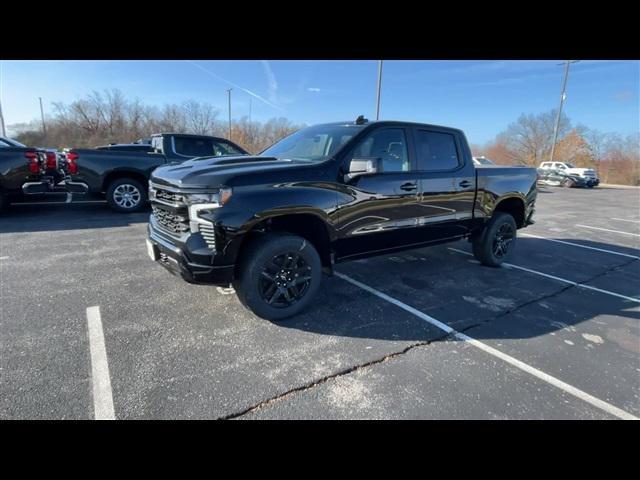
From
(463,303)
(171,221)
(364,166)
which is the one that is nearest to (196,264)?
(171,221)

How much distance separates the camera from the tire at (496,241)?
16.9ft

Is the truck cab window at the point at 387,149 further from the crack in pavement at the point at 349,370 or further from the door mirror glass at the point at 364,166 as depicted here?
the crack in pavement at the point at 349,370

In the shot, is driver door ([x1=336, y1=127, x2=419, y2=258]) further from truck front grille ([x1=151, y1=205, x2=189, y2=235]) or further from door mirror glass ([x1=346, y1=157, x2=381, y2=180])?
truck front grille ([x1=151, y1=205, x2=189, y2=235])

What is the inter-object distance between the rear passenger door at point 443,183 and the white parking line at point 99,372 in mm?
3552

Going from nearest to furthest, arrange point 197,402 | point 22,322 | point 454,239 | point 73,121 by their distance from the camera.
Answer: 1. point 197,402
2. point 22,322
3. point 454,239
4. point 73,121

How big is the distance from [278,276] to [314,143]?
1702 millimetres

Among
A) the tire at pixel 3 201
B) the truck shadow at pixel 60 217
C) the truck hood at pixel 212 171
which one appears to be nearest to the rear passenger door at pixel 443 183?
the truck hood at pixel 212 171

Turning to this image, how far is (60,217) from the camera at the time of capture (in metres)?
7.42

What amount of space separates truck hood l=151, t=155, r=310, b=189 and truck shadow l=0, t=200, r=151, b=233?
4.49m
